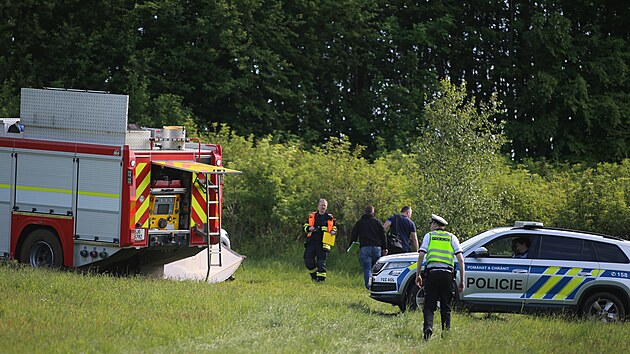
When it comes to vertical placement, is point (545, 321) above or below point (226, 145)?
below

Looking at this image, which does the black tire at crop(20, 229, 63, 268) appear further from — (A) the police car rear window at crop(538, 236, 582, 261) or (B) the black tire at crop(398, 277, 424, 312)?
(A) the police car rear window at crop(538, 236, 582, 261)

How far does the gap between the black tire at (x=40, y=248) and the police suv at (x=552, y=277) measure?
22.1ft

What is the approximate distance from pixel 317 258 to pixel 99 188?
17.9 feet

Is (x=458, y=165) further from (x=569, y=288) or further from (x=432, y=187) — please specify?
(x=569, y=288)

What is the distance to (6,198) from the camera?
19.4 meters

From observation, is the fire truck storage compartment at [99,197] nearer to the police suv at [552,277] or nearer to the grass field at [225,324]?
the grass field at [225,324]

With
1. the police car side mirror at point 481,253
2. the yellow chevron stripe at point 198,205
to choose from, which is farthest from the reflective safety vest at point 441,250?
the yellow chevron stripe at point 198,205

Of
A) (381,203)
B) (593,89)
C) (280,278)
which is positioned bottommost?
(280,278)

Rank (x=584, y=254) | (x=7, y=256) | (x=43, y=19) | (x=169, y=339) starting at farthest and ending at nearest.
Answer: (x=43, y=19)
(x=7, y=256)
(x=584, y=254)
(x=169, y=339)

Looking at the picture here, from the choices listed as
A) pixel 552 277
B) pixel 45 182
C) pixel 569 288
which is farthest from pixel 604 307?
pixel 45 182

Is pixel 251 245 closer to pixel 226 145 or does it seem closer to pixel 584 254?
pixel 226 145

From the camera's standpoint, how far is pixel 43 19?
4206 centimetres

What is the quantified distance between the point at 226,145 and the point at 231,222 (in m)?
3.40

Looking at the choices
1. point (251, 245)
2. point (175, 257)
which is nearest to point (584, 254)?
point (175, 257)
